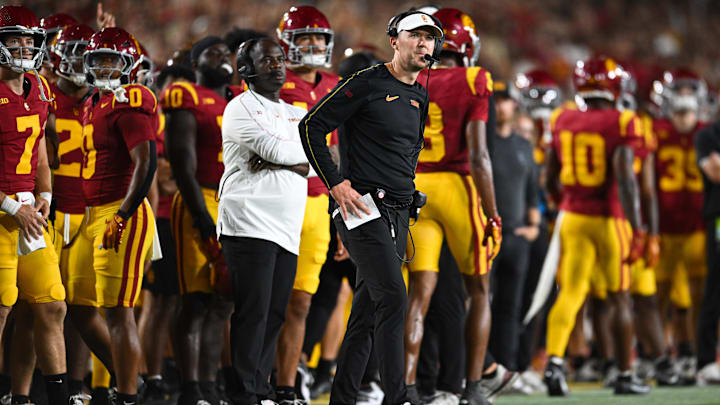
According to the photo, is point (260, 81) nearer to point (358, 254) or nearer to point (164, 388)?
point (358, 254)

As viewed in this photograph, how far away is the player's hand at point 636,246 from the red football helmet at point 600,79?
101cm

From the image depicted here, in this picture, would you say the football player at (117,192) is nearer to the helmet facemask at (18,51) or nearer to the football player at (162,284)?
the helmet facemask at (18,51)

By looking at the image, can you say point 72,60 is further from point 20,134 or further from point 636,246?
point 636,246

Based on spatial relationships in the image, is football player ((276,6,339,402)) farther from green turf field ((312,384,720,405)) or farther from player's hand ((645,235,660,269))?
player's hand ((645,235,660,269))

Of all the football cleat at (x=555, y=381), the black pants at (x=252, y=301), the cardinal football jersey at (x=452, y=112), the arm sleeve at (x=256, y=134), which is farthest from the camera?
the football cleat at (x=555, y=381)

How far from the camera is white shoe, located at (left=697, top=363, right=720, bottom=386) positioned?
8.20 m

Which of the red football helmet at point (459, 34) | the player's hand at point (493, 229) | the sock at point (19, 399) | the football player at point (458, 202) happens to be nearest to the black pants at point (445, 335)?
the football player at point (458, 202)

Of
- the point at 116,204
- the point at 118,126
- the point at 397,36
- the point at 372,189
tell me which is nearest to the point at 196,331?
the point at 116,204

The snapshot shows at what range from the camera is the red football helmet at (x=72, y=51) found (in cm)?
593

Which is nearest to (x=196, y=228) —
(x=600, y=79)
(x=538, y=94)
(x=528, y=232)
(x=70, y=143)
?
(x=70, y=143)

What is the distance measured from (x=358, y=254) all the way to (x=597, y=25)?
52.8 feet

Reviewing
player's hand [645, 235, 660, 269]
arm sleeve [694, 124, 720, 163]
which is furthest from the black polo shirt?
arm sleeve [694, 124, 720, 163]

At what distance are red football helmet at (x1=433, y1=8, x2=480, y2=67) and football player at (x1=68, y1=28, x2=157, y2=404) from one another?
1810mm

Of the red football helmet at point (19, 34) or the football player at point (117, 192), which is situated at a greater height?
the red football helmet at point (19, 34)
